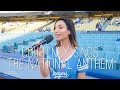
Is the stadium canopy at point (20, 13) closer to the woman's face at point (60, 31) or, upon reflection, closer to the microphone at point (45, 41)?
the woman's face at point (60, 31)

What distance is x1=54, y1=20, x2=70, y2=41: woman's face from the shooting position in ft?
9.87

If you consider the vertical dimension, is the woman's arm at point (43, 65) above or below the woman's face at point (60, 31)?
below

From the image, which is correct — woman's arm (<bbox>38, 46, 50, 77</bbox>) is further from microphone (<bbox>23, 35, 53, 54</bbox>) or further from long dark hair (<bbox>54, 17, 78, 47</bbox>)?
long dark hair (<bbox>54, 17, 78, 47</bbox>)

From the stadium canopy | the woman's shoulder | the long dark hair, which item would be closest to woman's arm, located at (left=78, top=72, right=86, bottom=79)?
the woman's shoulder

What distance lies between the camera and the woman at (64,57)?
3.00 m

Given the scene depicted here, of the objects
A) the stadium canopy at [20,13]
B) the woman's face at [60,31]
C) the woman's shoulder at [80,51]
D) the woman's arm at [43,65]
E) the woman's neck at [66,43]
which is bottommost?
the woman's arm at [43,65]

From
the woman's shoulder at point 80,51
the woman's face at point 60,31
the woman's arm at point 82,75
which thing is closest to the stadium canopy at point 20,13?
the woman's face at point 60,31

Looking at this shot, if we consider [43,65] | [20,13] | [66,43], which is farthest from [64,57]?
[20,13]
